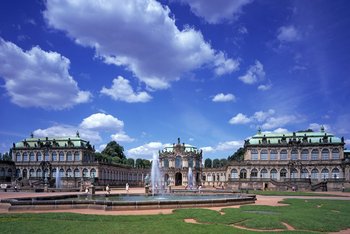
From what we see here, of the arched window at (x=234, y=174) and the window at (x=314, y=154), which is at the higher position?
the window at (x=314, y=154)

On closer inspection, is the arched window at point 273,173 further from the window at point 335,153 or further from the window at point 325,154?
the window at point 335,153

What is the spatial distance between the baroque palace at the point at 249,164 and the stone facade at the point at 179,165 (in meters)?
8.34

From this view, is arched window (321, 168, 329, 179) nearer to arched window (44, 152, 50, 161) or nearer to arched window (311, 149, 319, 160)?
arched window (311, 149, 319, 160)

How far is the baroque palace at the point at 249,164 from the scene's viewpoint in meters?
92.5

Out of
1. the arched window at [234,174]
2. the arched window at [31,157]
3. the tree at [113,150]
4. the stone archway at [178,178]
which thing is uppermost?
the tree at [113,150]

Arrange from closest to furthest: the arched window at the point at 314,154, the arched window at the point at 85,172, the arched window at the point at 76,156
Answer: the arched window at the point at 314,154
the arched window at the point at 85,172
the arched window at the point at 76,156

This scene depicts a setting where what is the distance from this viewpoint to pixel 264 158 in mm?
100125

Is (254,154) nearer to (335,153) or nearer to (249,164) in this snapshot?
(249,164)

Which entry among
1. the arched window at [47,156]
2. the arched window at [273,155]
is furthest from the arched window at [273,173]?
the arched window at [47,156]

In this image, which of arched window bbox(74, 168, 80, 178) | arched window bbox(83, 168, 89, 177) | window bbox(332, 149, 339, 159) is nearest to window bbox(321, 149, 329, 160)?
window bbox(332, 149, 339, 159)

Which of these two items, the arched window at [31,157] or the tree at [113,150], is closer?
the arched window at [31,157]

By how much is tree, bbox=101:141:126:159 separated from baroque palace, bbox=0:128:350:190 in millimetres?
32405

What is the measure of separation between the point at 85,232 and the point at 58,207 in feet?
39.7

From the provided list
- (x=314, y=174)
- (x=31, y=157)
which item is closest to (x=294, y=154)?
(x=314, y=174)
